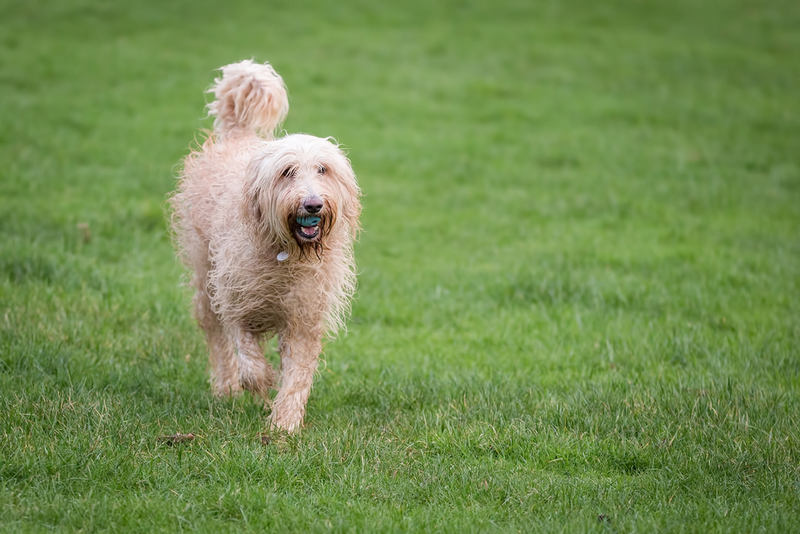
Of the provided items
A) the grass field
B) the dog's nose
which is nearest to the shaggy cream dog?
the dog's nose

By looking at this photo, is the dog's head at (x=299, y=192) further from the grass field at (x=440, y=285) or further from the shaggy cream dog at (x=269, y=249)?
the grass field at (x=440, y=285)

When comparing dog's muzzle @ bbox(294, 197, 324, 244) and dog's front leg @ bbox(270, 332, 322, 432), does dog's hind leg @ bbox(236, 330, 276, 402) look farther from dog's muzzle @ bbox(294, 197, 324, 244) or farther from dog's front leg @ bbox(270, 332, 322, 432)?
dog's muzzle @ bbox(294, 197, 324, 244)

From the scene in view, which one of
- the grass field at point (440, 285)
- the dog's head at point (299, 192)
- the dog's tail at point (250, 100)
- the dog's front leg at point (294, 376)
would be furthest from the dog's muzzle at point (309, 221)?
the dog's tail at point (250, 100)

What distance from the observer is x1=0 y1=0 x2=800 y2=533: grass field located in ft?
15.3

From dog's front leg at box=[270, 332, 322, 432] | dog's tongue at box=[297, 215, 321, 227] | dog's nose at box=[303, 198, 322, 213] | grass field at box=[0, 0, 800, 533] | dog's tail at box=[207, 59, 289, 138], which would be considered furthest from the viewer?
dog's tail at box=[207, 59, 289, 138]

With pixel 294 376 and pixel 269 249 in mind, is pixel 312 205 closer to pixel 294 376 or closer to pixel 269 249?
pixel 269 249

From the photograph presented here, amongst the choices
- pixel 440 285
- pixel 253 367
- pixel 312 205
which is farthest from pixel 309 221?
pixel 440 285

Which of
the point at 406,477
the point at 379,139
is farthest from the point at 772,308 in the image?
the point at 379,139

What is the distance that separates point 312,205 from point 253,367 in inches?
50.2

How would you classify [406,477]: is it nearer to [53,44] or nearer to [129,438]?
[129,438]

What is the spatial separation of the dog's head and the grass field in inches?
51.0

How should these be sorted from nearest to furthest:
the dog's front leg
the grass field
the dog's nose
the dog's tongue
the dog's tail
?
1. the grass field
2. the dog's nose
3. the dog's tongue
4. the dog's front leg
5. the dog's tail

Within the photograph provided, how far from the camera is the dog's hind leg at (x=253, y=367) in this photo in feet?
18.6

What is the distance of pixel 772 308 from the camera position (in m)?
8.77
